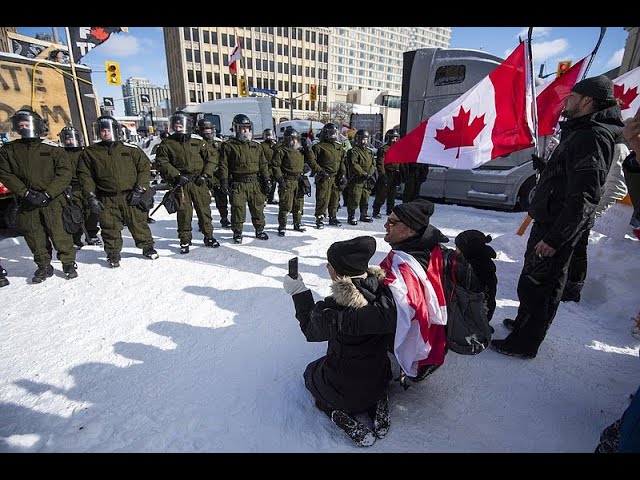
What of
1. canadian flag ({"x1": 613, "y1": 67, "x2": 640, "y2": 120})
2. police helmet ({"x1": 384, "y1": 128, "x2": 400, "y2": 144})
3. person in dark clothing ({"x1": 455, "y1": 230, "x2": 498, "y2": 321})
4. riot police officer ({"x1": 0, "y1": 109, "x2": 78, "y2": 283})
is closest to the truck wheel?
canadian flag ({"x1": 613, "y1": 67, "x2": 640, "y2": 120})

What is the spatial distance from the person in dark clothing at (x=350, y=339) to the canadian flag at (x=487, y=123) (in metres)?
2.15

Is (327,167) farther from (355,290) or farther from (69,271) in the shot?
(355,290)

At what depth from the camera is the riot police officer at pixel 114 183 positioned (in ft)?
14.1

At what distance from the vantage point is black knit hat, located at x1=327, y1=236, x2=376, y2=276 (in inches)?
67.1

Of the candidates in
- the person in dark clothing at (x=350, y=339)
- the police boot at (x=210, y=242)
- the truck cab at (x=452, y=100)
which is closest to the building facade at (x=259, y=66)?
the truck cab at (x=452, y=100)

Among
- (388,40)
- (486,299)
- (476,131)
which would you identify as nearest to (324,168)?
(476,131)

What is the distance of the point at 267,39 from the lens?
188ft

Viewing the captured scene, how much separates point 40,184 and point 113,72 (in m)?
13.0

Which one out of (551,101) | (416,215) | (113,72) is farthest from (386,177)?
(113,72)

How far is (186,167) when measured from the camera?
4992 mm

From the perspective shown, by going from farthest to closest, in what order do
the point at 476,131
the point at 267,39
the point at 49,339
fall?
1. the point at 267,39
2. the point at 476,131
3. the point at 49,339

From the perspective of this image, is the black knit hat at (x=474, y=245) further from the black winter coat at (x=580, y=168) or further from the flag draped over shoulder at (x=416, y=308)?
the flag draped over shoulder at (x=416, y=308)
